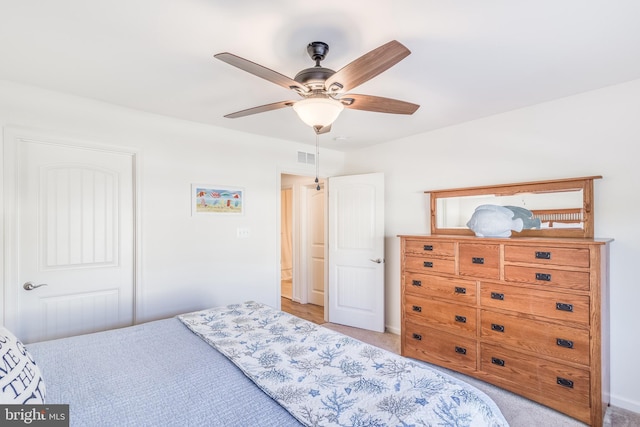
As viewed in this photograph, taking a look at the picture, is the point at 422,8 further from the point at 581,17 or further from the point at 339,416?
the point at 339,416

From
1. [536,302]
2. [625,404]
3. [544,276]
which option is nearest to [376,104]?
[544,276]

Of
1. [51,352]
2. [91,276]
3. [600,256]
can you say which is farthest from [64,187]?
[600,256]

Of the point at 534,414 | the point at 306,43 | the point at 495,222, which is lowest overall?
the point at 534,414

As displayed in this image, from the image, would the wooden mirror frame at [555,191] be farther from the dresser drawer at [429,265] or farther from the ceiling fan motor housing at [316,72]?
the ceiling fan motor housing at [316,72]

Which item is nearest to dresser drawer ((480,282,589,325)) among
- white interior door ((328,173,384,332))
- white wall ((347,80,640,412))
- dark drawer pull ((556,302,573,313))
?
dark drawer pull ((556,302,573,313))

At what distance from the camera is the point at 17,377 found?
101 cm

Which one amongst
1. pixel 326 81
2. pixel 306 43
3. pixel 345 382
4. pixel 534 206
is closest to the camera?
pixel 345 382

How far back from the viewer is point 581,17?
4.95ft

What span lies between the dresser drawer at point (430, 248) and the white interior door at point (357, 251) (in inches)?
29.7

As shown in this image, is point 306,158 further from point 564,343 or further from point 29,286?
point 564,343

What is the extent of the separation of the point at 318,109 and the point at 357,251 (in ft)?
8.35

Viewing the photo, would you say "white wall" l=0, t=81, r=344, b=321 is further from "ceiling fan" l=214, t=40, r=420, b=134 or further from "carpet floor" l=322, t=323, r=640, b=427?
"carpet floor" l=322, t=323, r=640, b=427

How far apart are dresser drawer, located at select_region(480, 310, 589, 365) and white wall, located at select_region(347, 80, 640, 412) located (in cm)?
46

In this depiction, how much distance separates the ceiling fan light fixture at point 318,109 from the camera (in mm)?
1624
